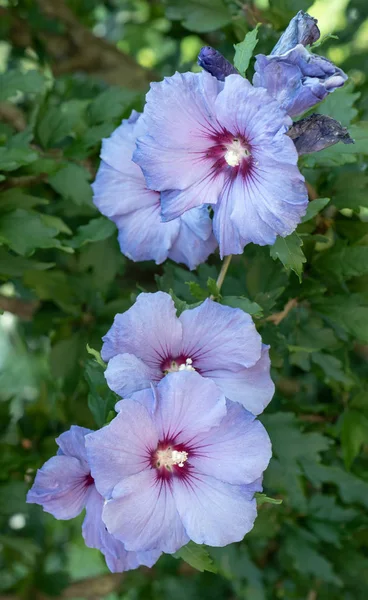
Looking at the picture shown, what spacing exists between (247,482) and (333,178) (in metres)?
0.51

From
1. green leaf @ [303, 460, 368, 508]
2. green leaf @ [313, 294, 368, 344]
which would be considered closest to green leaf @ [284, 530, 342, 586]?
green leaf @ [303, 460, 368, 508]

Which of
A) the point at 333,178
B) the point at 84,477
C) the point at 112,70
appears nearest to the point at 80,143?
the point at 333,178

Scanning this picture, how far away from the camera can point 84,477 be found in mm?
767

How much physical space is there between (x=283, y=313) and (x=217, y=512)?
1.18 ft

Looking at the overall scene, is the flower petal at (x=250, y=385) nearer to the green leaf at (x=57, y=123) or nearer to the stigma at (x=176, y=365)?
the stigma at (x=176, y=365)

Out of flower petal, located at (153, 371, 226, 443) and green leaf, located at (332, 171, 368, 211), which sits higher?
green leaf, located at (332, 171, 368, 211)

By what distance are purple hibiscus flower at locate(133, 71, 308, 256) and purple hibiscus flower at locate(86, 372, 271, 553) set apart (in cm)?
17

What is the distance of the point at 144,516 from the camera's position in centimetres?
68

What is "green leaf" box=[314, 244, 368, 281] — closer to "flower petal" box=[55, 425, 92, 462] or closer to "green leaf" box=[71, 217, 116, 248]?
"green leaf" box=[71, 217, 116, 248]

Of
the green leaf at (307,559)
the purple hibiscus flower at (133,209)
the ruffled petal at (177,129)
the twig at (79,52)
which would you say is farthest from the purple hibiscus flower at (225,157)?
the twig at (79,52)

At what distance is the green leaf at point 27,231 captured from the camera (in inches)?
37.0

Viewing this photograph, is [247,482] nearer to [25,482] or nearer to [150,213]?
[150,213]

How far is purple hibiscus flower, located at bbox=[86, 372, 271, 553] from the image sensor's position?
67 centimetres

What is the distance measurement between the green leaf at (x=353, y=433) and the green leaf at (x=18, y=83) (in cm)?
68
